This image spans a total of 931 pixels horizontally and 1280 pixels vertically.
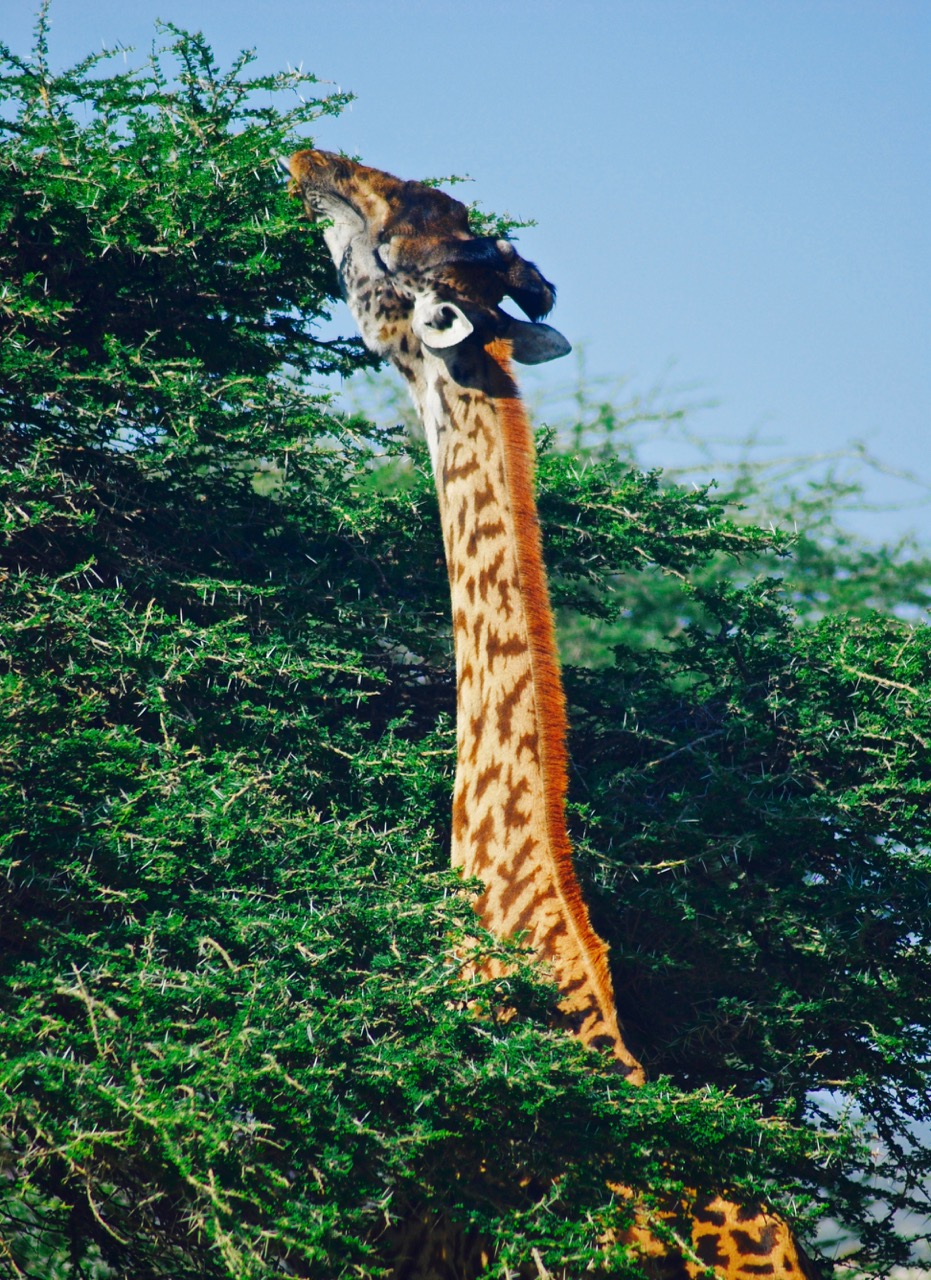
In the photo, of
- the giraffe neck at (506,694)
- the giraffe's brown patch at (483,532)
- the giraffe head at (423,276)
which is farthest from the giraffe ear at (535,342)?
the giraffe's brown patch at (483,532)

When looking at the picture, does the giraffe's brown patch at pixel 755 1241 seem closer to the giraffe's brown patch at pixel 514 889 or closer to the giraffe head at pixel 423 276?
the giraffe's brown patch at pixel 514 889

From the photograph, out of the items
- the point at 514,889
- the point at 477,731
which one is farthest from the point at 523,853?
the point at 477,731

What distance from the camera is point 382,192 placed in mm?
5566

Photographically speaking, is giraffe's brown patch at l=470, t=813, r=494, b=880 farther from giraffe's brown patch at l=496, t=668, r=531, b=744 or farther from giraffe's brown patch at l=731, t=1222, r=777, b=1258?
giraffe's brown patch at l=731, t=1222, r=777, b=1258

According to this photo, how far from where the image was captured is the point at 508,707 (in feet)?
15.5

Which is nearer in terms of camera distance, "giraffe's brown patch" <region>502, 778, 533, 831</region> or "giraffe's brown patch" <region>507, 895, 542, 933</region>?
"giraffe's brown patch" <region>507, 895, 542, 933</region>

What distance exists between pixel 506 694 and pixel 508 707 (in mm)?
48

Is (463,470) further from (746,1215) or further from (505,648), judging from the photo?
(746,1215)

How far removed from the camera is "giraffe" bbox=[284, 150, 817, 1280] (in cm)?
427

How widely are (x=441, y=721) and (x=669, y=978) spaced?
1.44m

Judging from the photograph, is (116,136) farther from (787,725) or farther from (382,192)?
(787,725)

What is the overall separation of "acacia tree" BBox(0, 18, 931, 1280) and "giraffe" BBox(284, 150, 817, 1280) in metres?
0.22

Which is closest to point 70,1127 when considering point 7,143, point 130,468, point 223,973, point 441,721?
point 223,973

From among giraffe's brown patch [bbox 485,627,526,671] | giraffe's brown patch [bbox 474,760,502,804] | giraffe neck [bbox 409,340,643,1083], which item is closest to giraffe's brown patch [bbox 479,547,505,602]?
giraffe neck [bbox 409,340,643,1083]
